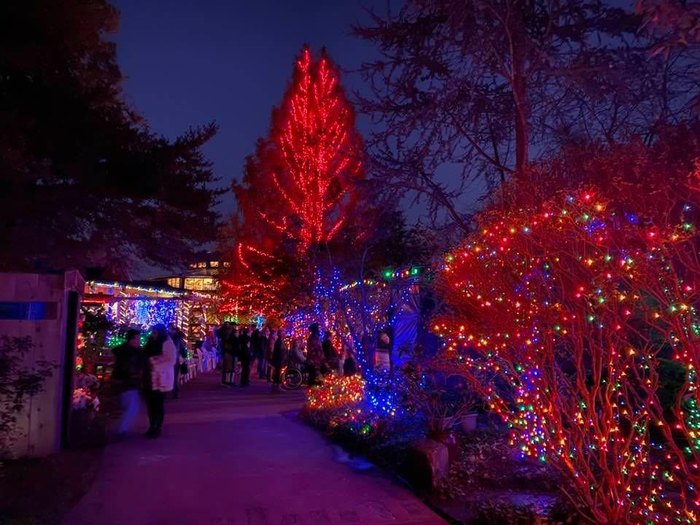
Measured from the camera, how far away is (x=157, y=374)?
9797 millimetres

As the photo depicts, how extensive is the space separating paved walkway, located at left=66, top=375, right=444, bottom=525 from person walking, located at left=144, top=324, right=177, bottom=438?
0.34 meters

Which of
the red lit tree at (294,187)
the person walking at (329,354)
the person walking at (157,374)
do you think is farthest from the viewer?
the red lit tree at (294,187)

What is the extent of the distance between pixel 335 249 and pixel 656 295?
2055 centimetres

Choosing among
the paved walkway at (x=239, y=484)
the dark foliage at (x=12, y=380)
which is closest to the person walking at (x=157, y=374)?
the paved walkway at (x=239, y=484)

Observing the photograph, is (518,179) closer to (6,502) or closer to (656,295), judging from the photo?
(656,295)

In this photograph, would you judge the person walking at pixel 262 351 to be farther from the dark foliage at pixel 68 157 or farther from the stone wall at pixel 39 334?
the stone wall at pixel 39 334

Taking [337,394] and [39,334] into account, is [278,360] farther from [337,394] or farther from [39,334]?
[39,334]

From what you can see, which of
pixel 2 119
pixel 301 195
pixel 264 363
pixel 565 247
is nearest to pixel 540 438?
pixel 565 247

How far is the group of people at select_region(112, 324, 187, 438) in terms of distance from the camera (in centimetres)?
984

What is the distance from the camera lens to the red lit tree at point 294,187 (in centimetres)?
2697

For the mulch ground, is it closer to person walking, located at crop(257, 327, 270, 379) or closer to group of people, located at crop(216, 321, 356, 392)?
group of people, located at crop(216, 321, 356, 392)

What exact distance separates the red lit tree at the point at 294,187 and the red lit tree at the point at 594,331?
17364 mm

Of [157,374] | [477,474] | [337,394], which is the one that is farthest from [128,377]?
[477,474]

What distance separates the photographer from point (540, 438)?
5691 millimetres
